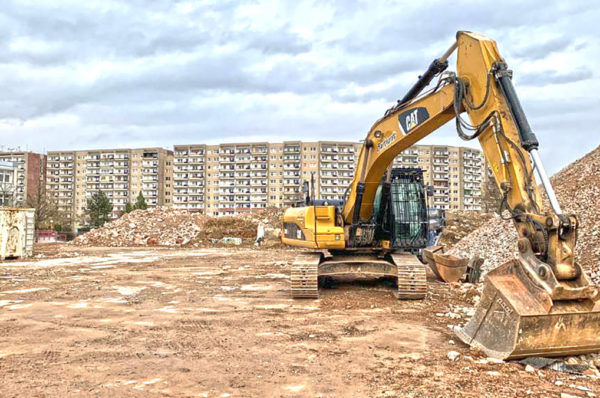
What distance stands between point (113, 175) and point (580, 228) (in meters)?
113

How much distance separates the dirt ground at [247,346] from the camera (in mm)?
4840

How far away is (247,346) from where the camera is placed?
6570 millimetres

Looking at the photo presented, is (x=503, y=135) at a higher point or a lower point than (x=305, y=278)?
higher

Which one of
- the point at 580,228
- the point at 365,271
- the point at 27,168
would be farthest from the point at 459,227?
the point at 27,168

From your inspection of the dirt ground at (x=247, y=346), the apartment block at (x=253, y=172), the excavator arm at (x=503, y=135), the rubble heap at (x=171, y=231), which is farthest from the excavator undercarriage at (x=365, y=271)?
the apartment block at (x=253, y=172)

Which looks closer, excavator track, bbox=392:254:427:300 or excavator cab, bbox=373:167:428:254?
excavator track, bbox=392:254:427:300

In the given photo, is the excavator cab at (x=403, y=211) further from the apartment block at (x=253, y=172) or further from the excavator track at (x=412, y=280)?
the apartment block at (x=253, y=172)

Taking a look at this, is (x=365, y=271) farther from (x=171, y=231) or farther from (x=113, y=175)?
(x=113, y=175)

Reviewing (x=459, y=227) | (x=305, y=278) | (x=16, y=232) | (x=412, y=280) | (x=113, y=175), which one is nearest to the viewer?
(x=412, y=280)

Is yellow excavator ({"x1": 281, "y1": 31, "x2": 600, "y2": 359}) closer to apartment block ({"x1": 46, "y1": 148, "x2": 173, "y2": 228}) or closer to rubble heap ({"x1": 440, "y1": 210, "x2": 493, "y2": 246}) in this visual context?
rubble heap ({"x1": 440, "y1": 210, "x2": 493, "y2": 246})

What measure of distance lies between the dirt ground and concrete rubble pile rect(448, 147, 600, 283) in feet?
10.1

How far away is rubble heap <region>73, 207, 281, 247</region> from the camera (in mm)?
36281

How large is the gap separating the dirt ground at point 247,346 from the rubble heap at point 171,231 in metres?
24.0

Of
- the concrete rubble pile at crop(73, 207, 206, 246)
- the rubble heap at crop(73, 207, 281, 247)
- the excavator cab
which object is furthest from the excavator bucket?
the concrete rubble pile at crop(73, 207, 206, 246)
